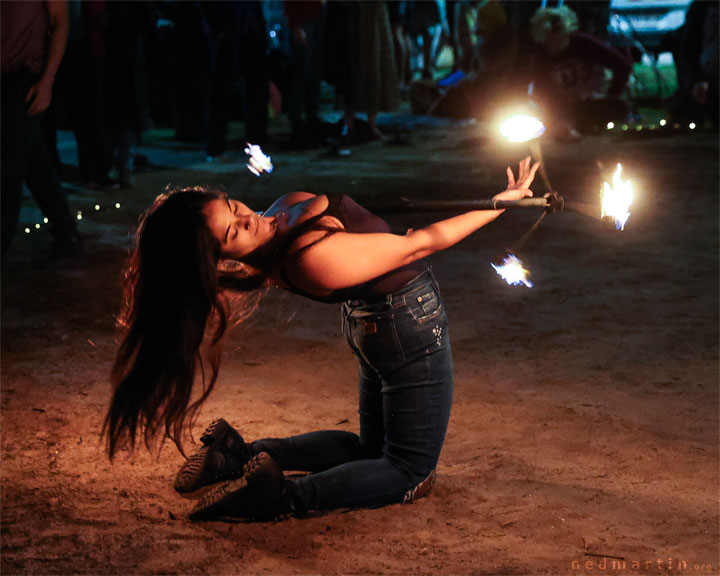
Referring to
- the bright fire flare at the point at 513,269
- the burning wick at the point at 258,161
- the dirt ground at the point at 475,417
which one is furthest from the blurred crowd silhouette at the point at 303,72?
the bright fire flare at the point at 513,269

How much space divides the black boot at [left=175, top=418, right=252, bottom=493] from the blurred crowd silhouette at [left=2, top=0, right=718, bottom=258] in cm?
618

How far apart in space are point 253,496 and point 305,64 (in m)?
8.73

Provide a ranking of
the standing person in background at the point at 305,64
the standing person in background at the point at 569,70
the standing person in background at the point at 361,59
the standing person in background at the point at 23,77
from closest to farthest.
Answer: the standing person in background at the point at 23,77, the standing person in background at the point at 305,64, the standing person in background at the point at 361,59, the standing person in background at the point at 569,70

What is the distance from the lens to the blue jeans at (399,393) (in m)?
3.07

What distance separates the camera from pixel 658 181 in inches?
344

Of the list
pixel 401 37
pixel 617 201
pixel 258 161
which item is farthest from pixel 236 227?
pixel 401 37

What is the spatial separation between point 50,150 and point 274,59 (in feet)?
15.4

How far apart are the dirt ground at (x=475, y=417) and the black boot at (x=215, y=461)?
100 millimetres

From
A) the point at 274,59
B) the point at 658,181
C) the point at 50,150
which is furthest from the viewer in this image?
the point at 274,59

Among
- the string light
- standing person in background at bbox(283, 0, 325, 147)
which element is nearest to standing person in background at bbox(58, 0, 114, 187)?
the string light

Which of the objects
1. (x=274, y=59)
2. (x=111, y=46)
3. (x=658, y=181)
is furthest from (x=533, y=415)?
(x=274, y=59)

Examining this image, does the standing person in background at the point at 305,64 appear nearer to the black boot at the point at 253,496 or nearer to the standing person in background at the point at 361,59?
the standing person in background at the point at 361,59

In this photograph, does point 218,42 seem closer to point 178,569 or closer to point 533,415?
point 533,415

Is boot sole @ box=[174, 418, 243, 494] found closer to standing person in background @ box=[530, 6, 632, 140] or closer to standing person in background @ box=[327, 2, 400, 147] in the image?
standing person in background @ box=[327, 2, 400, 147]
